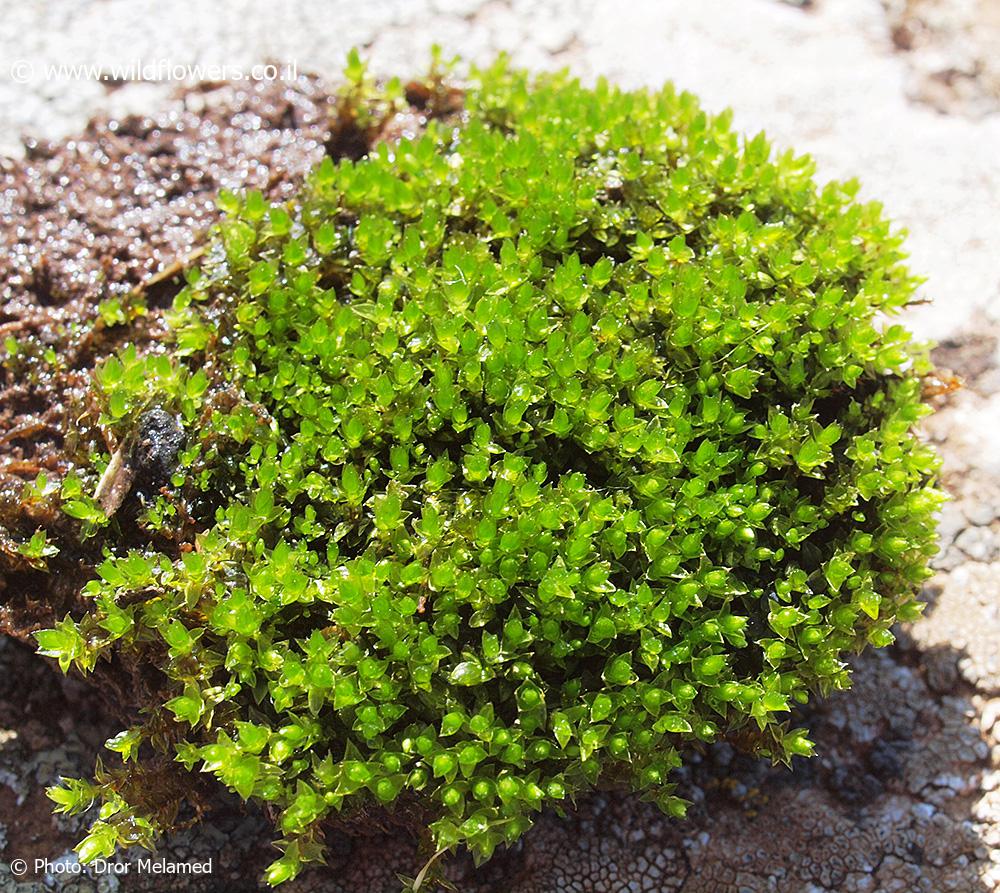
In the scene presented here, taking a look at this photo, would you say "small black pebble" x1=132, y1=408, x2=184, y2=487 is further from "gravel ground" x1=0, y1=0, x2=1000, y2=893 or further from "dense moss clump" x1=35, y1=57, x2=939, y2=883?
"gravel ground" x1=0, y1=0, x2=1000, y2=893

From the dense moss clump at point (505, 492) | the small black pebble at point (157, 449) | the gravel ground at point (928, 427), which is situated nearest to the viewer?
the dense moss clump at point (505, 492)

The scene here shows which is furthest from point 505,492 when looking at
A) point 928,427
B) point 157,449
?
point 928,427

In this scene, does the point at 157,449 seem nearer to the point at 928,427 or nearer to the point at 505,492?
the point at 505,492

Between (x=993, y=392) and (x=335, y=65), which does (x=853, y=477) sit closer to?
(x=993, y=392)

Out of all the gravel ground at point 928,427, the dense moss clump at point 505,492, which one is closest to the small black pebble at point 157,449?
the dense moss clump at point 505,492

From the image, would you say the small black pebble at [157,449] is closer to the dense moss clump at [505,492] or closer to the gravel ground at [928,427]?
the dense moss clump at [505,492]

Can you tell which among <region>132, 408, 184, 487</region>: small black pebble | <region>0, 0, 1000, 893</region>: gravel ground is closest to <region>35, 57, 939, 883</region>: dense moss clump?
<region>132, 408, 184, 487</region>: small black pebble

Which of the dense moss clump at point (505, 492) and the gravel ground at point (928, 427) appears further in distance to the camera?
the gravel ground at point (928, 427)
